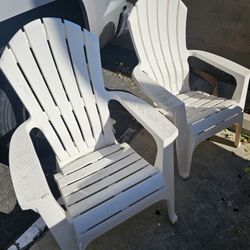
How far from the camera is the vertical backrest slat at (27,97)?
5.83ft

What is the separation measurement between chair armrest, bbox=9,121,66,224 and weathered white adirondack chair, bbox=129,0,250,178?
3.02ft

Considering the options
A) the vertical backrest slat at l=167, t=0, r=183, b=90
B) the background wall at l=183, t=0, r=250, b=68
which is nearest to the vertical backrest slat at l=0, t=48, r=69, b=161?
the vertical backrest slat at l=167, t=0, r=183, b=90

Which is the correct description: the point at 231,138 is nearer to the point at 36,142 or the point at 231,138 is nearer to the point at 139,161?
the point at 139,161

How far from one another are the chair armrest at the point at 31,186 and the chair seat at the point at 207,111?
112 centimetres

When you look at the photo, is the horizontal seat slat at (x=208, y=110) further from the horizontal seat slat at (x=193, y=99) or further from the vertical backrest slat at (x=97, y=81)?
the vertical backrest slat at (x=97, y=81)

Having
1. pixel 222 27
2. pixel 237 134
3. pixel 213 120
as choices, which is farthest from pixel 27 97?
pixel 222 27

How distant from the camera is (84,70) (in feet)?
6.77

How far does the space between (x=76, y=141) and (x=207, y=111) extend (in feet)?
3.35

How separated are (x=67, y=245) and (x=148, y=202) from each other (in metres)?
0.52

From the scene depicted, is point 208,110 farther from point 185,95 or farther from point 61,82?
point 61,82

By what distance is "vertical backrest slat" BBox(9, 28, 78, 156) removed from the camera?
1.80m

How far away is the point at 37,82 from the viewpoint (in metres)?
1.91

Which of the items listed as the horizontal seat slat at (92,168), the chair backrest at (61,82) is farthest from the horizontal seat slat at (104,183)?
the chair backrest at (61,82)

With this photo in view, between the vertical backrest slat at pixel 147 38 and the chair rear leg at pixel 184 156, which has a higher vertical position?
the vertical backrest slat at pixel 147 38
